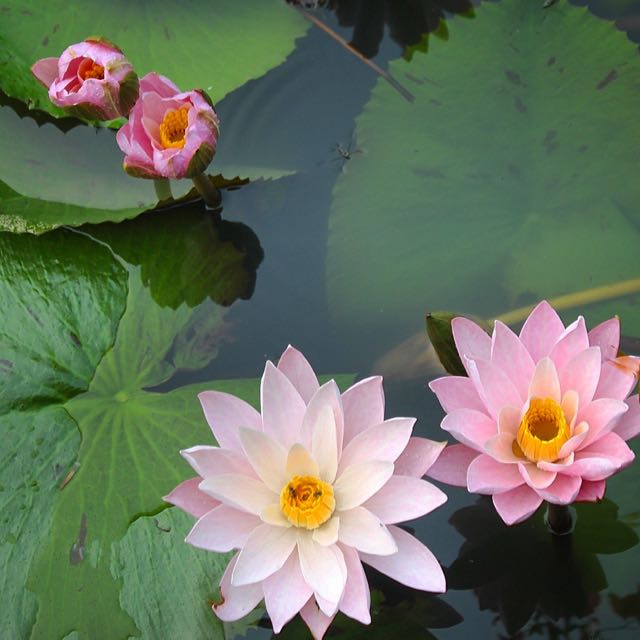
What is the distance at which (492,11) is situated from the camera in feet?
7.25

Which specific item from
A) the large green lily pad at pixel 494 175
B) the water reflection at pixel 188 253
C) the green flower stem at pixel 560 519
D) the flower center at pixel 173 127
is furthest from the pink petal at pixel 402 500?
the flower center at pixel 173 127

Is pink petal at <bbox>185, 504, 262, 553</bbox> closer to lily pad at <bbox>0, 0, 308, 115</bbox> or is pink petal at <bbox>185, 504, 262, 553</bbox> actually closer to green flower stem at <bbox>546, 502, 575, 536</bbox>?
green flower stem at <bbox>546, 502, 575, 536</bbox>

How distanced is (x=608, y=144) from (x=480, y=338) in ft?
2.83

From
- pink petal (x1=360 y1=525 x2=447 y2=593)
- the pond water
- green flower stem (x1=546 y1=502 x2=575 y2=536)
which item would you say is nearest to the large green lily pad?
the pond water

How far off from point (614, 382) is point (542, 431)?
0.43 ft

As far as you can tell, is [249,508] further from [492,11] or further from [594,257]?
[492,11]

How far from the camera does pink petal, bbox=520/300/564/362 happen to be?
1.37m

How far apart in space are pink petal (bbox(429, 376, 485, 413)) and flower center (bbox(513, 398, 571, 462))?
0.26ft

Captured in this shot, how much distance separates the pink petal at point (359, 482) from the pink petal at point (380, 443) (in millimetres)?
23

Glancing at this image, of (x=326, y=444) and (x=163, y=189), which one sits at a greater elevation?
(x=326, y=444)

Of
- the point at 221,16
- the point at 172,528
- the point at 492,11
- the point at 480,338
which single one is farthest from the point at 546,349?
the point at 221,16

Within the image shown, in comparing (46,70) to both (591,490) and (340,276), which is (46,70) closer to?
(340,276)

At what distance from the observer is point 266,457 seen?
4.29 feet

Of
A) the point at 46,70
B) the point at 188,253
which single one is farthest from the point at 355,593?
the point at 46,70
